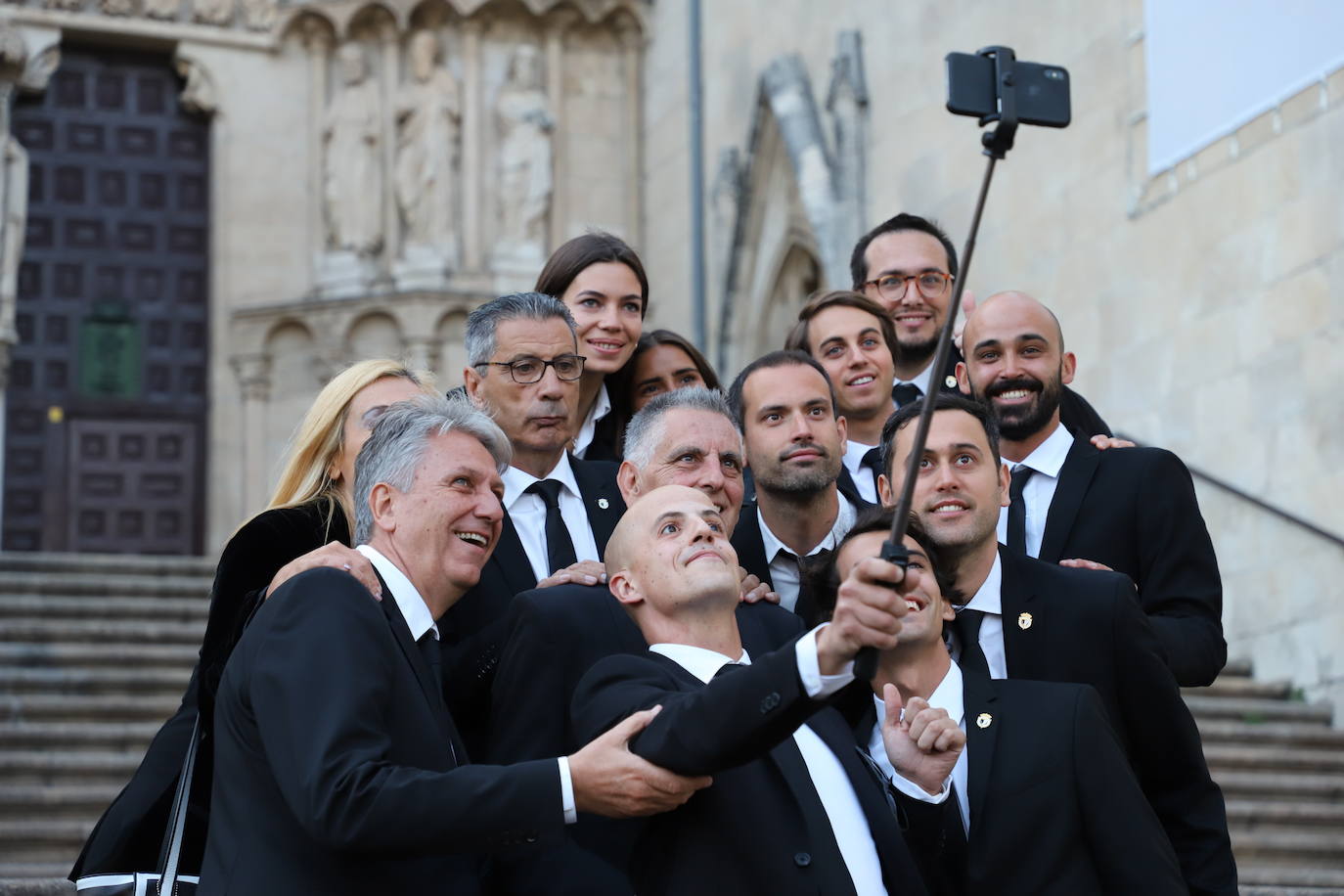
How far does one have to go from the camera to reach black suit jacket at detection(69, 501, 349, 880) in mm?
3775

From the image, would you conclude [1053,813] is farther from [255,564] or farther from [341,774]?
[255,564]

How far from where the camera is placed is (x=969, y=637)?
398 cm

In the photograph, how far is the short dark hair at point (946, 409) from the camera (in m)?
4.12

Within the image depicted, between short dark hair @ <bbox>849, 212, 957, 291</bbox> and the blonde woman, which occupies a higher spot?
short dark hair @ <bbox>849, 212, 957, 291</bbox>

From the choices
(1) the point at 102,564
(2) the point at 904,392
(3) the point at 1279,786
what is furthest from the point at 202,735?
(1) the point at 102,564

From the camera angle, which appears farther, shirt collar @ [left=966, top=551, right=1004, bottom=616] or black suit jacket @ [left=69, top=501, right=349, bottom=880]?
shirt collar @ [left=966, top=551, right=1004, bottom=616]

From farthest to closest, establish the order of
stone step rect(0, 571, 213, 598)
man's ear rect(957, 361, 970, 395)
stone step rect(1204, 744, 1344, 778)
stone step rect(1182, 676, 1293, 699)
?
stone step rect(0, 571, 213, 598) < stone step rect(1182, 676, 1293, 699) < stone step rect(1204, 744, 1344, 778) < man's ear rect(957, 361, 970, 395)

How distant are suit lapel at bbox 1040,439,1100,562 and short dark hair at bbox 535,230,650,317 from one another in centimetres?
132

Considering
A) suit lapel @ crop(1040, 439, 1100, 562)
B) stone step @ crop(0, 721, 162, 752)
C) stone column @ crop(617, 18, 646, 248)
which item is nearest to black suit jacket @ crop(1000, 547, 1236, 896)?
suit lapel @ crop(1040, 439, 1100, 562)

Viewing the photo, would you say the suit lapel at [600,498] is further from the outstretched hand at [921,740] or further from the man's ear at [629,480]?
the outstretched hand at [921,740]

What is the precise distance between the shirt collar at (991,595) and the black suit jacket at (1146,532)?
374mm

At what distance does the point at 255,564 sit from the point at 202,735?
14.2 inches

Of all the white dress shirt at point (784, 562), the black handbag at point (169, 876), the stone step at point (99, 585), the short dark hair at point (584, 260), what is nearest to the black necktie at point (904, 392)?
the short dark hair at point (584, 260)

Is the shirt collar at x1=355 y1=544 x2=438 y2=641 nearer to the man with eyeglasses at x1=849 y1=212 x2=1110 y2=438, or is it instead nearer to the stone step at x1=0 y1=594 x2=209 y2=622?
the man with eyeglasses at x1=849 y1=212 x2=1110 y2=438
